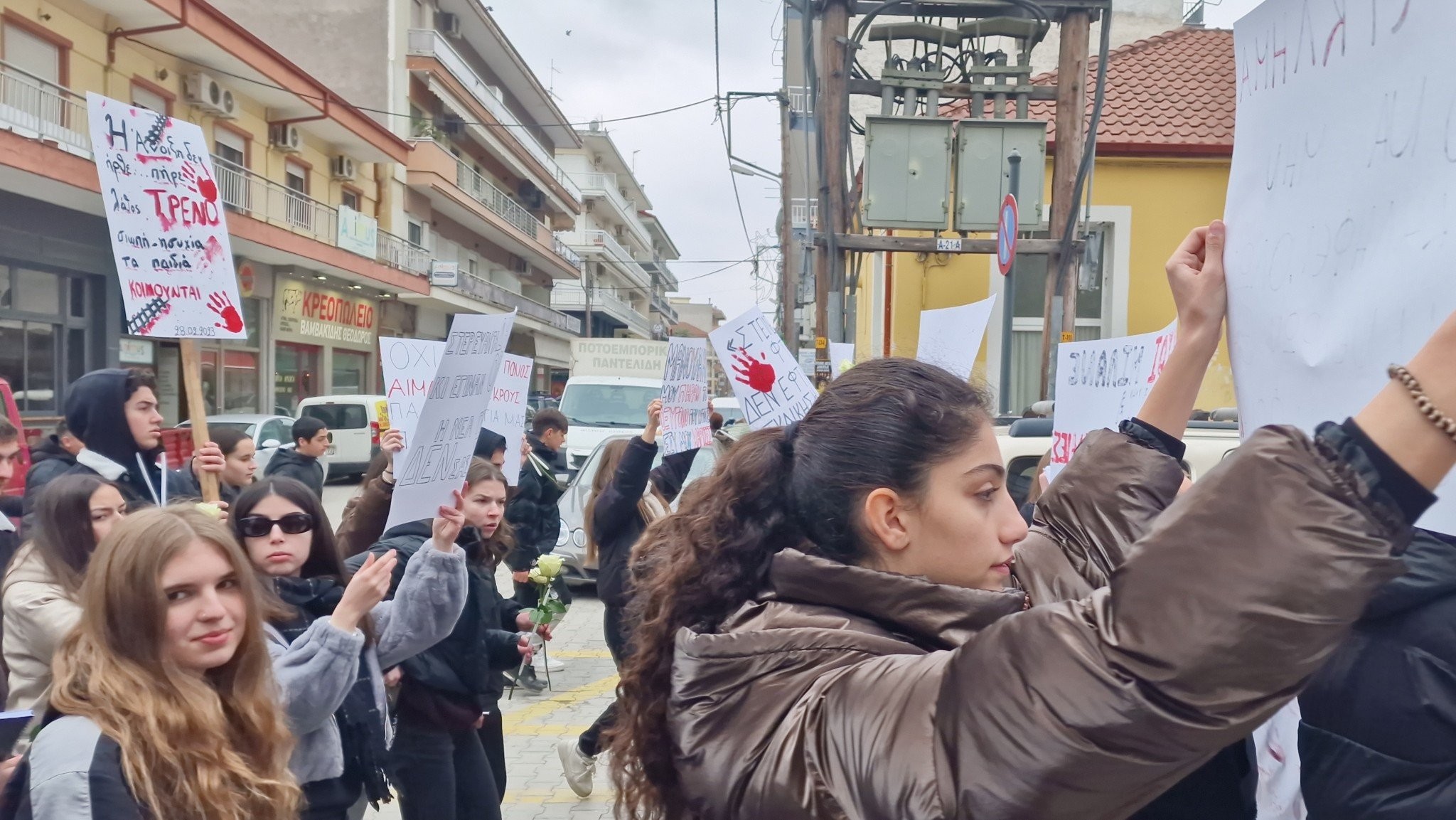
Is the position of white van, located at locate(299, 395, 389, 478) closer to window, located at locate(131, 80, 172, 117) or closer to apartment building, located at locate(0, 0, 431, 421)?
apartment building, located at locate(0, 0, 431, 421)

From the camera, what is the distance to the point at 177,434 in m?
9.02

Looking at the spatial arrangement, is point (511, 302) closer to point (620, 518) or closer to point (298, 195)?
point (298, 195)

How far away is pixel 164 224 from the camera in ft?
12.8

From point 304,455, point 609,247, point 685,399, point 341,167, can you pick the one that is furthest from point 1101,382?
point 609,247

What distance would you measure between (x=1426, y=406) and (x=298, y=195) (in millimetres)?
24336

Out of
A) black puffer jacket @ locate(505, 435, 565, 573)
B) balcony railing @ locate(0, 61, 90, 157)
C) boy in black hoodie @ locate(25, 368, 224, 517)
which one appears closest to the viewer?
boy in black hoodie @ locate(25, 368, 224, 517)

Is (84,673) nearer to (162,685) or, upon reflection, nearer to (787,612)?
(162,685)

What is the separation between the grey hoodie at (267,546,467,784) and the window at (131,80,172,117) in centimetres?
1780

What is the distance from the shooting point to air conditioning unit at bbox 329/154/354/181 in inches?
1032

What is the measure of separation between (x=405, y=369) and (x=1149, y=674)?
164 inches

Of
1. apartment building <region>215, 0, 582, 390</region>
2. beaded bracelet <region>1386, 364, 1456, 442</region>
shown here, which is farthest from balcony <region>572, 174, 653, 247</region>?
beaded bracelet <region>1386, 364, 1456, 442</region>

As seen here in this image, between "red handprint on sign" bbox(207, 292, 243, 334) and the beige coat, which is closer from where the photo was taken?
the beige coat

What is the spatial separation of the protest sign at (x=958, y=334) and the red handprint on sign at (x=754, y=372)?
3.31 ft

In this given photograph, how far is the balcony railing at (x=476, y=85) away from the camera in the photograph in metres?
30.6
